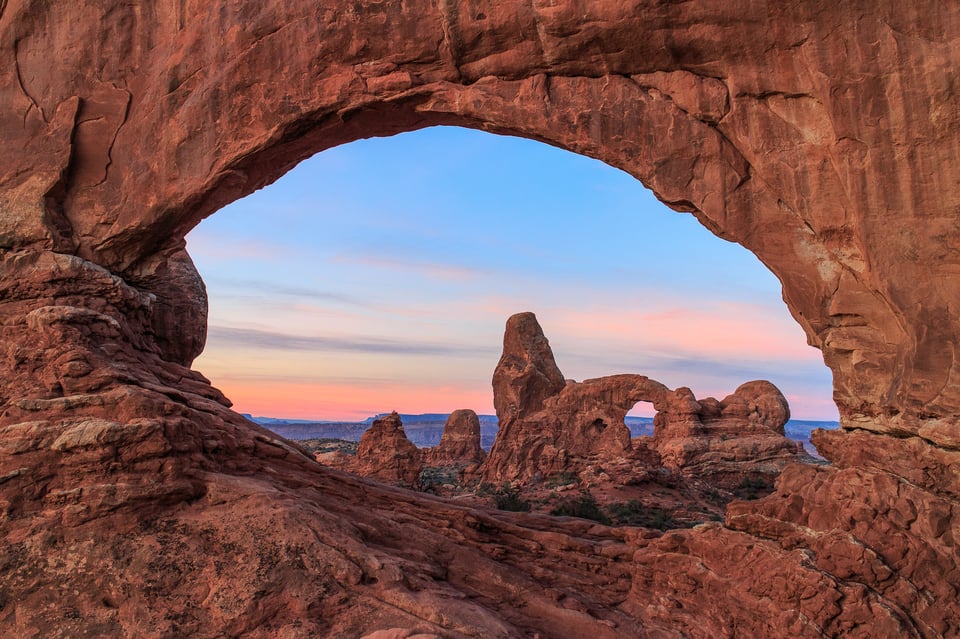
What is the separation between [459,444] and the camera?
58.8 m

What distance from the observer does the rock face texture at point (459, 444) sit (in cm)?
5856

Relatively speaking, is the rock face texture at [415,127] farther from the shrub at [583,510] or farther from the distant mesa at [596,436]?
the distant mesa at [596,436]

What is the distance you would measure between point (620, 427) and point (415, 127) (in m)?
32.8

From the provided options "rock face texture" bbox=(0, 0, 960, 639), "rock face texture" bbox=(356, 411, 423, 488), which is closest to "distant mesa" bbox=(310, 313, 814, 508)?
"rock face texture" bbox=(356, 411, 423, 488)

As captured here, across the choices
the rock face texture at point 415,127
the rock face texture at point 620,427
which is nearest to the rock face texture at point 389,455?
the rock face texture at point 620,427

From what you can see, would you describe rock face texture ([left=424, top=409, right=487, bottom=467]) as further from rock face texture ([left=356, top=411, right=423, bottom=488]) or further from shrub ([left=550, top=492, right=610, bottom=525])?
shrub ([left=550, top=492, right=610, bottom=525])

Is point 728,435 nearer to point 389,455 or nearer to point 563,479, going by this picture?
point 563,479

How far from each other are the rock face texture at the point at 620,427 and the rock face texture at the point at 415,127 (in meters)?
27.8

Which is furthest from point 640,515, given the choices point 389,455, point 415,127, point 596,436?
point 415,127

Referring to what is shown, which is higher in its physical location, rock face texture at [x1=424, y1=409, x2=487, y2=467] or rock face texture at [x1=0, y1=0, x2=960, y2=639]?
rock face texture at [x1=0, y1=0, x2=960, y2=639]

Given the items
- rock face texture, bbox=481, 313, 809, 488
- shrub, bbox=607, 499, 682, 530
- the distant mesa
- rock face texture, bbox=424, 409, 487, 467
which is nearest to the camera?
shrub, bbox=607, 499, 682, 530

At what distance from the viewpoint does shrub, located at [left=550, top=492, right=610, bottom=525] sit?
25.0m

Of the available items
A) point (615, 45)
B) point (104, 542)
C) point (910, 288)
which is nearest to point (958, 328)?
point (910, 288)

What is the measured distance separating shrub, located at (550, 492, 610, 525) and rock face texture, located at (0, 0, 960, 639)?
13569 mm
